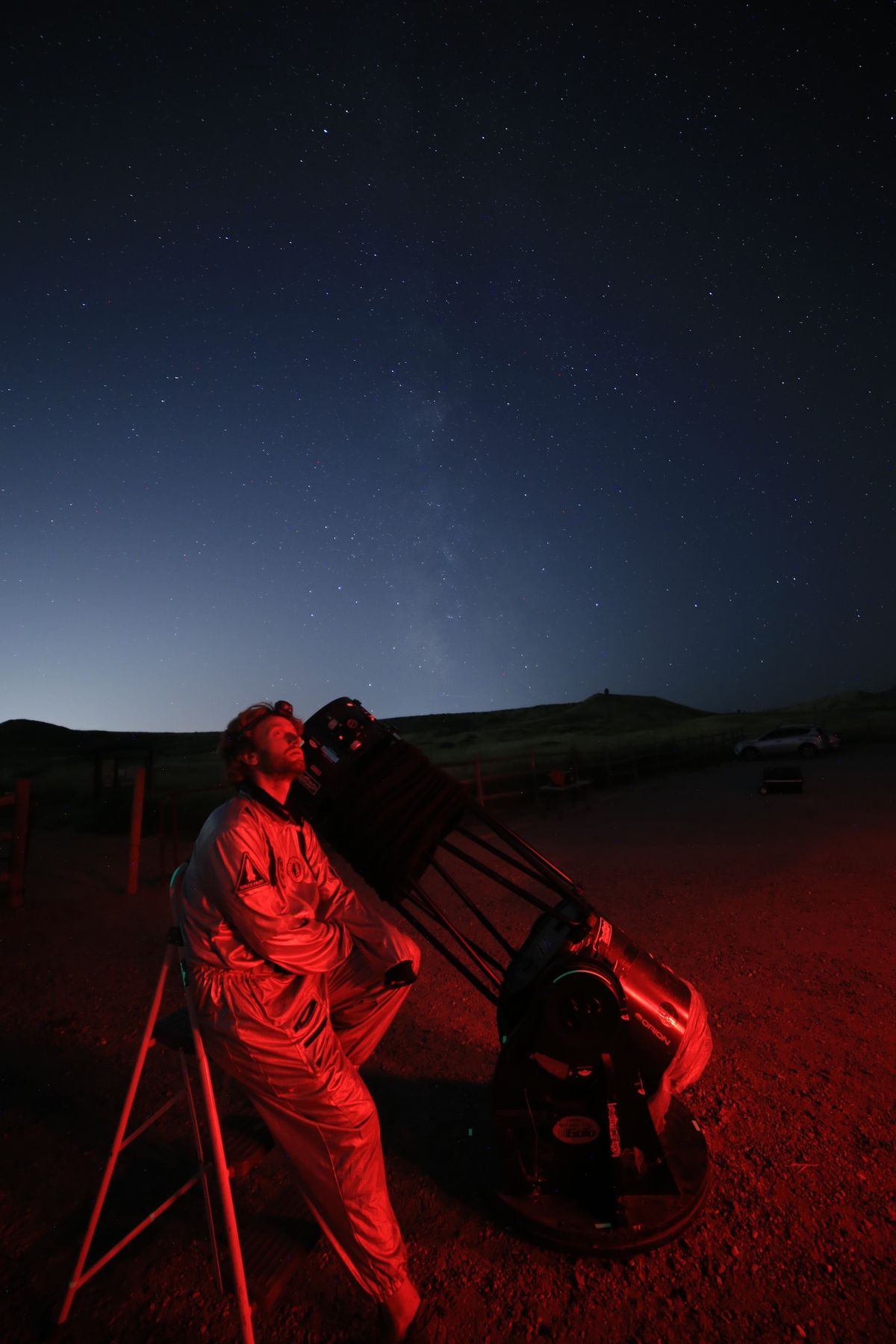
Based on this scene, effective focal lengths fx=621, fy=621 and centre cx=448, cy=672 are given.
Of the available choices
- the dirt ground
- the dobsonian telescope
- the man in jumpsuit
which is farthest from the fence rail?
the man in jumpsuit

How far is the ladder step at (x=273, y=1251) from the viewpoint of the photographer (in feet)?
7.25

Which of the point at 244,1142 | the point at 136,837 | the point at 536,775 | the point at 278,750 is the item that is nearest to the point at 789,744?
the point at 536,775

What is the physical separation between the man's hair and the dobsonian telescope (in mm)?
229

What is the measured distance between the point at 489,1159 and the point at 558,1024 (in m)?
1.23

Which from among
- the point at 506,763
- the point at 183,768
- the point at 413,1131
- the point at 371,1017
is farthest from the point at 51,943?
the point at 183,768

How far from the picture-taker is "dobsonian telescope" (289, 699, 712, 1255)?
2363mm

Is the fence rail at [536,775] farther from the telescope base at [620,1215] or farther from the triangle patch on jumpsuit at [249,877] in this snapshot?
the triangle patch on jumpsuit at [249,877]

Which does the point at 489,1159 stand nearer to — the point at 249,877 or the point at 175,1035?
the point at 175,1035

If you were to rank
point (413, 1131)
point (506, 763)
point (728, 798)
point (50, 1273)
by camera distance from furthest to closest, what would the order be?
point (506, 763) → point (728, 798) → point (413, 1131) → point (50, 1273)

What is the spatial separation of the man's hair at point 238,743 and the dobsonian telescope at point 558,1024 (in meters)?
0.23

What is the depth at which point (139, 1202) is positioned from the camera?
9.25 ft

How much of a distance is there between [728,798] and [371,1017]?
14.4 meters

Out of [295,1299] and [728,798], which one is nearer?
[295,1299]

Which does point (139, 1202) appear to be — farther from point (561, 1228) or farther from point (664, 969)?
point (664, 969)
